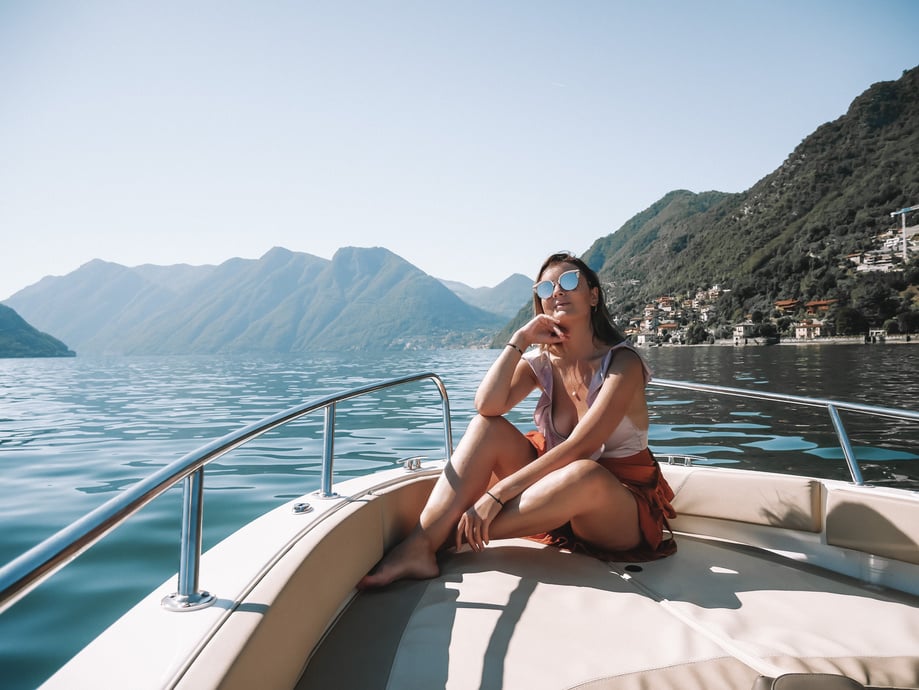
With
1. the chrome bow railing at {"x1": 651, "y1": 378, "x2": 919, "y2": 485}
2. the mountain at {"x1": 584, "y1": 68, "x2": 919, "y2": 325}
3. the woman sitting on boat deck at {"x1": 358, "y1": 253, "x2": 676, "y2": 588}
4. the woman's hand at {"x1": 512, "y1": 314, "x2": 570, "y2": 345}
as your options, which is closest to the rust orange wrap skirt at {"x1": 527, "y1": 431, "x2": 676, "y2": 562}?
the woman sitting on boat deck at {"x1": 358, "y1": 253, "x2": 676, "y2": 588}

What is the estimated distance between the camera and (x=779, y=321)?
205ft

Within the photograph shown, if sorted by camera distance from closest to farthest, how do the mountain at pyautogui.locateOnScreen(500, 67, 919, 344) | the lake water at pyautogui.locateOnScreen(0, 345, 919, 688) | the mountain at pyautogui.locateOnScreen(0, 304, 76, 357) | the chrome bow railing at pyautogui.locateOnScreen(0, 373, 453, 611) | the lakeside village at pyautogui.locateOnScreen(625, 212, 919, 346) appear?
1. the chrome bow railing at pyautogui.locateOnScreen(0, 373, 453, 611)
2. the lake water at pyautogui.locateOnScreen(0, 345, 919, 688)
3. the lakeside village at pyautogui.locateOnScreen(625, 212, 919, 346)
4. the mountain at pyautogui.locateOnScreen(500, 67, 919, 344)
5. the mountain at pyautogui.locateOnScreen(0, 304, 76, 357)

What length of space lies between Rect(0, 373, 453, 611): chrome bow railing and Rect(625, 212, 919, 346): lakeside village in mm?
62904

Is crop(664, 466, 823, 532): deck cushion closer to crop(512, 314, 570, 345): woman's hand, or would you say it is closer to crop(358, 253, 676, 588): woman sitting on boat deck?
crop(358, 253, 676, 588): woman sitting on boat deck

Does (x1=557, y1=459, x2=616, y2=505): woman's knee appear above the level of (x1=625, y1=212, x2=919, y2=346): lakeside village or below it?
below

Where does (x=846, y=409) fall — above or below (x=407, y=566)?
above

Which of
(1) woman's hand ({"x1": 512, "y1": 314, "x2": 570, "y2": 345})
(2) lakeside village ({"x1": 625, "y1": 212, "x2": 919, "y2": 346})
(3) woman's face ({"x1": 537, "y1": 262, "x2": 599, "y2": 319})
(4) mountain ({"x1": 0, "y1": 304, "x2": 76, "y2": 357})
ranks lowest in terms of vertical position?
(4) mountain ({"x1": 0, "y1": 304, "x2": 76, "y2": 357})

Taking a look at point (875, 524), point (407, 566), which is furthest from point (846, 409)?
point (407, 566)

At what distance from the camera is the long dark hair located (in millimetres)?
2254

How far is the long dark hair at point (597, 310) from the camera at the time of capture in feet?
7.39

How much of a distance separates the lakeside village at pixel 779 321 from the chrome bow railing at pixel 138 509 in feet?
206

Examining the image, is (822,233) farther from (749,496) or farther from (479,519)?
(479,519)

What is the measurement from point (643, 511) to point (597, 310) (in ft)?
2.58

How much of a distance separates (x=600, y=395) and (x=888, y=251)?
79.7m
